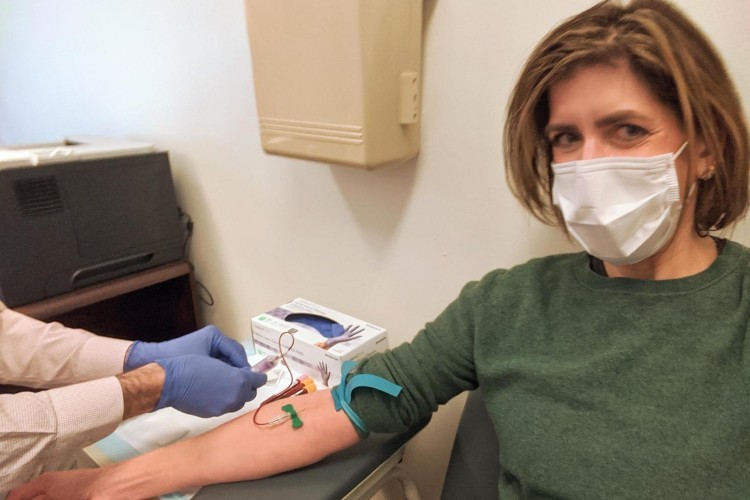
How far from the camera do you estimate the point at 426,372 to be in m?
0.90

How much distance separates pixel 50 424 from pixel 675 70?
1.06 metres

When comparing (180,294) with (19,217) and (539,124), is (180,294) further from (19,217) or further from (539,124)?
(539,124)

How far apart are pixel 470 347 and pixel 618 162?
0.39 metres

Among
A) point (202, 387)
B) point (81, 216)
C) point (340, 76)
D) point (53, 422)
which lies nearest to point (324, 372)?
point (202, 387)

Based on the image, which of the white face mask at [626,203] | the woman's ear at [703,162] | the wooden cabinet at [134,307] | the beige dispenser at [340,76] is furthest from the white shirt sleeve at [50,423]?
the woman's ear at [703,162]

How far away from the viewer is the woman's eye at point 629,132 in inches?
27.8

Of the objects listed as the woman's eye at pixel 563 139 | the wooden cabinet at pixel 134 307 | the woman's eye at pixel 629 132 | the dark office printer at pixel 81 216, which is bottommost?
the wooden cabinet at pixel 134 307

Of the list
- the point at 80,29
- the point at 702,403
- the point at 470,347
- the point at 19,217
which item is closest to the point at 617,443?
the point at 702,403

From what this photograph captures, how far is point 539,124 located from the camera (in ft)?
2.82

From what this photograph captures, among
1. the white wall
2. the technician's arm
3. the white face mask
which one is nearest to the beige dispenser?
the white wall

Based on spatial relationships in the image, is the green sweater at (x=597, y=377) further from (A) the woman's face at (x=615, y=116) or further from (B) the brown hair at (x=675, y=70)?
(A) the woman's face at (x=615, y=116)

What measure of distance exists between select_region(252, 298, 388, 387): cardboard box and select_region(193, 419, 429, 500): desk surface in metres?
0.21

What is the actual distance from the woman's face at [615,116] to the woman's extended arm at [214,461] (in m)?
0.63

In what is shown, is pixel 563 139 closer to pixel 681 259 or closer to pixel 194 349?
pixel 681 259
